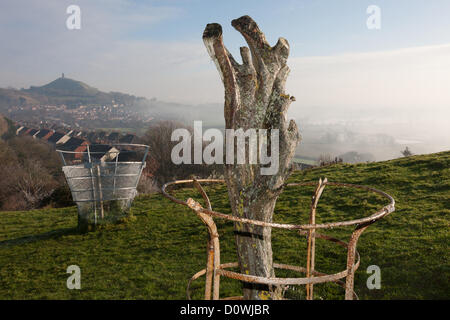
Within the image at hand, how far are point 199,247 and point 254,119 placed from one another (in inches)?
235

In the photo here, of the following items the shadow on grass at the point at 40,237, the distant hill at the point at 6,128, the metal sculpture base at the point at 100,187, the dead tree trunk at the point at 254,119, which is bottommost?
the shadow on grass at the point at 40,237

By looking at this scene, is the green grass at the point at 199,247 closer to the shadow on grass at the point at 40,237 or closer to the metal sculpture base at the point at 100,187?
the shadow on grass at the point at 40,237

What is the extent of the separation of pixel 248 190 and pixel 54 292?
5.67 metres

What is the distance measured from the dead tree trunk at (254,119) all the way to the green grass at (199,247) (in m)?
1.77

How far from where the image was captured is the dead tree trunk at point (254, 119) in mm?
3713

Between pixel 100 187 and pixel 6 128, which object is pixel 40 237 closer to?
pixel 100 187

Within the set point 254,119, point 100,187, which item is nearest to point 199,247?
point 100,187

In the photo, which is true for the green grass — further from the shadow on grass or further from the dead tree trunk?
the dead tree trunk

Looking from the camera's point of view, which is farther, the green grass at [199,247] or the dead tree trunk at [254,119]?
the green grass at [199,247]

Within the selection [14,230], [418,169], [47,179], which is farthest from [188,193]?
[47,179]

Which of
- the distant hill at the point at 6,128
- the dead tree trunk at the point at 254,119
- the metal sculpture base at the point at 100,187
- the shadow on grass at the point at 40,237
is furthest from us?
the distant hill at the point at 6,128

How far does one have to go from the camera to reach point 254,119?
3791 mm

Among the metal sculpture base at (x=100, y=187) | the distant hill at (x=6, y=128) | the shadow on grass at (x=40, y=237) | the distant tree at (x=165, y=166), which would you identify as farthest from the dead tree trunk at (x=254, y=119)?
the distant hill at (x=6, y=128)
